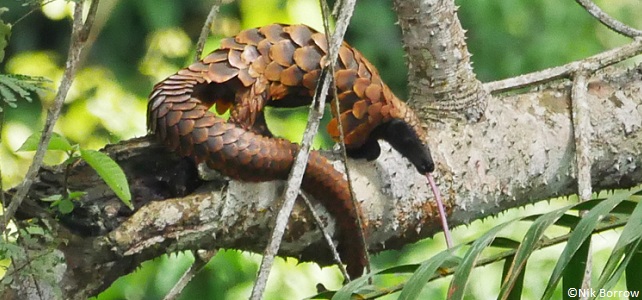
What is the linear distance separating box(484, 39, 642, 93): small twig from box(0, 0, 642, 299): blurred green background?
1.75 ft

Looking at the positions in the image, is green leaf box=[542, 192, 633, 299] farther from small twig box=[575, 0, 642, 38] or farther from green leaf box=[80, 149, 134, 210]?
small twig box=[575, 0, 642, 38]

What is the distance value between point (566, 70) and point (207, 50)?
0.91 m

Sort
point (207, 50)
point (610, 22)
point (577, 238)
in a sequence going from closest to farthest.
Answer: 1. point (577, 238)
2. point (610, 22)
3. point (207, 50)

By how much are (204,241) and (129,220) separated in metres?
0.09

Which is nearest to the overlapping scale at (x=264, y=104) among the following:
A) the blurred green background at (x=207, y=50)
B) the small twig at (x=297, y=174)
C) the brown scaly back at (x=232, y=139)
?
the brown scaly back at (x=232, y=139)

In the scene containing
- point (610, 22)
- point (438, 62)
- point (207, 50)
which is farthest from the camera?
point (207, 50)

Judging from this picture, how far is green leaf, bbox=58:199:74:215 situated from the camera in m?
0.92

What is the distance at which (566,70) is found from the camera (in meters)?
1.31

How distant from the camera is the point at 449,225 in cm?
119

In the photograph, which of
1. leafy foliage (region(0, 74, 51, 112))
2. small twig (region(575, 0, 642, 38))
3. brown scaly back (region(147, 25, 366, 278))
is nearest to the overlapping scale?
brown scaly back (region(147, 25, 366, 278))

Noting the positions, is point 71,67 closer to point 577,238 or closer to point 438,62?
point 577,238

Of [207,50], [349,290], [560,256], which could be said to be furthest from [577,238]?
[207,50]

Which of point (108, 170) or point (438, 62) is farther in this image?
point (438, 62)

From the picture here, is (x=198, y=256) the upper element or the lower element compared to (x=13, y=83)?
lower
